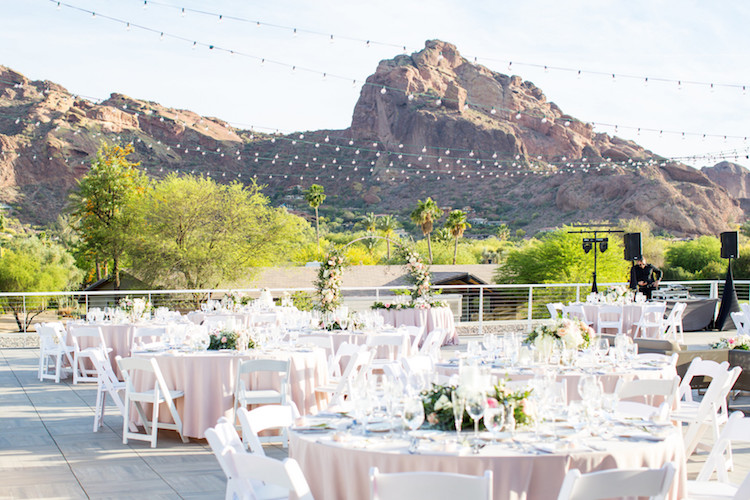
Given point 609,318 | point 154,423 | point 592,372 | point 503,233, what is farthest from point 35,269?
point 503,233

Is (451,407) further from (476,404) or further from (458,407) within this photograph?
(476,404)

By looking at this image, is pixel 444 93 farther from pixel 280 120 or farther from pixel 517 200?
pixel 280 120

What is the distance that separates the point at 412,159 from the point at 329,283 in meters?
88.8

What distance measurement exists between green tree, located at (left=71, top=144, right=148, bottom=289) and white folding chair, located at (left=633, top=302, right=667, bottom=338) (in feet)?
78.6

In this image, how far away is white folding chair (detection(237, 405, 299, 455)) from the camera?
368 centimetres

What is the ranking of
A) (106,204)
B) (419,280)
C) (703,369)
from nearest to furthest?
(703,369), (419,280), (106,204)

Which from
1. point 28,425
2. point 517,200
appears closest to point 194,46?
point 28,425

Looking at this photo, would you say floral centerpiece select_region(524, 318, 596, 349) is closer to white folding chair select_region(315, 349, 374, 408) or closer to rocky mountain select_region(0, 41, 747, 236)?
white folding chair select_region(315, 349, 374, 408)

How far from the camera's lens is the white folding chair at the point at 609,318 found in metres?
12.7

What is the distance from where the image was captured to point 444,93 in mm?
127188

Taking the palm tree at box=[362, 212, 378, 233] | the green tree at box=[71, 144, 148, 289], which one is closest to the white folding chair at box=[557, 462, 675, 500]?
the green tree at box=[71, 144, 148, 289]

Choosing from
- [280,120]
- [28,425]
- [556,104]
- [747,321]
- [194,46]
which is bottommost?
[28,425]

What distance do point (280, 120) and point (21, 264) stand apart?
99.7 feet

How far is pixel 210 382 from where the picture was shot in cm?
656
